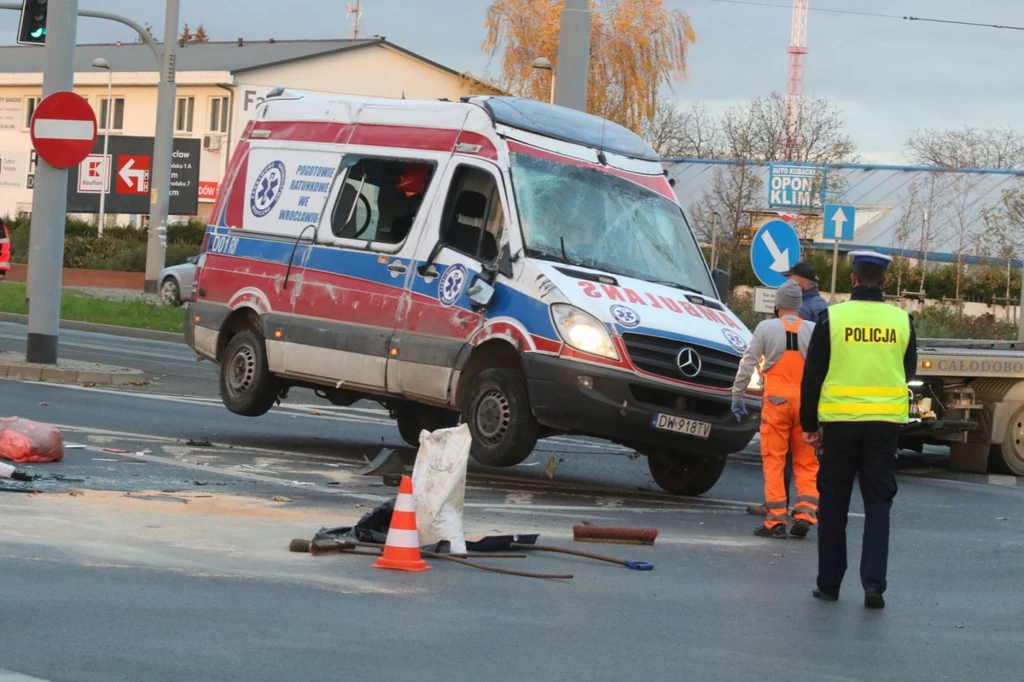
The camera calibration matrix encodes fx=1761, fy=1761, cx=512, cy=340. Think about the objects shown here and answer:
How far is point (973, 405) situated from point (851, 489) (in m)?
7.84

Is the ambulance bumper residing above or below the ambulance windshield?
below

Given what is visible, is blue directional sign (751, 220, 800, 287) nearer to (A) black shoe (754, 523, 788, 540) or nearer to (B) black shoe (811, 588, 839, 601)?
(A) black shoe (754, 523, 788, 540)

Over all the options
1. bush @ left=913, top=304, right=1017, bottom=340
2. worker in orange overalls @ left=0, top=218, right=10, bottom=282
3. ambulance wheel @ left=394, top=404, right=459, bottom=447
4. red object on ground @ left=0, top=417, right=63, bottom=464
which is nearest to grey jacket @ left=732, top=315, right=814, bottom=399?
ambulance wheel @ left=394, top=404, right=459, bottom=447

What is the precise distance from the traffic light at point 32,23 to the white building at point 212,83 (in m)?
42.8

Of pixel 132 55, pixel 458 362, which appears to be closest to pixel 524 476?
pixel 458 362

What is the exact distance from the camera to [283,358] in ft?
46.5

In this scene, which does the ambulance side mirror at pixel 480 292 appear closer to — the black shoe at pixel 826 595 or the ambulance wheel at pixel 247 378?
the ambulance wheel at pixel 247 378

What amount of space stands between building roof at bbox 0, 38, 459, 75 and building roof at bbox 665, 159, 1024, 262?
1563 centimetres

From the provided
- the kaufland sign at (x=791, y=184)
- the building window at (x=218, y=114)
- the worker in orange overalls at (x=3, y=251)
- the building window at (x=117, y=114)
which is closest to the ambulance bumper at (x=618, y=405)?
the worker in orange overalls at (x=3, y=251)

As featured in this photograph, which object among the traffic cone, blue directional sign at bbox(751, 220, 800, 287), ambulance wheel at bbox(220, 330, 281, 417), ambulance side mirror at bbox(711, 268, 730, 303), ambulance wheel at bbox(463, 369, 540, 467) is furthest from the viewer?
blue directional sign at bbox(751, 220, 800, 287)

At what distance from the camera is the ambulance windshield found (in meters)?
12.7

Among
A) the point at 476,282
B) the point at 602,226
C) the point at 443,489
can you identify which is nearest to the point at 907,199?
the point at 602,226

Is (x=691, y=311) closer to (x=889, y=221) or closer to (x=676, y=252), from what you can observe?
(x=676, y=252)

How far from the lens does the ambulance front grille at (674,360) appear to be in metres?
12.0
